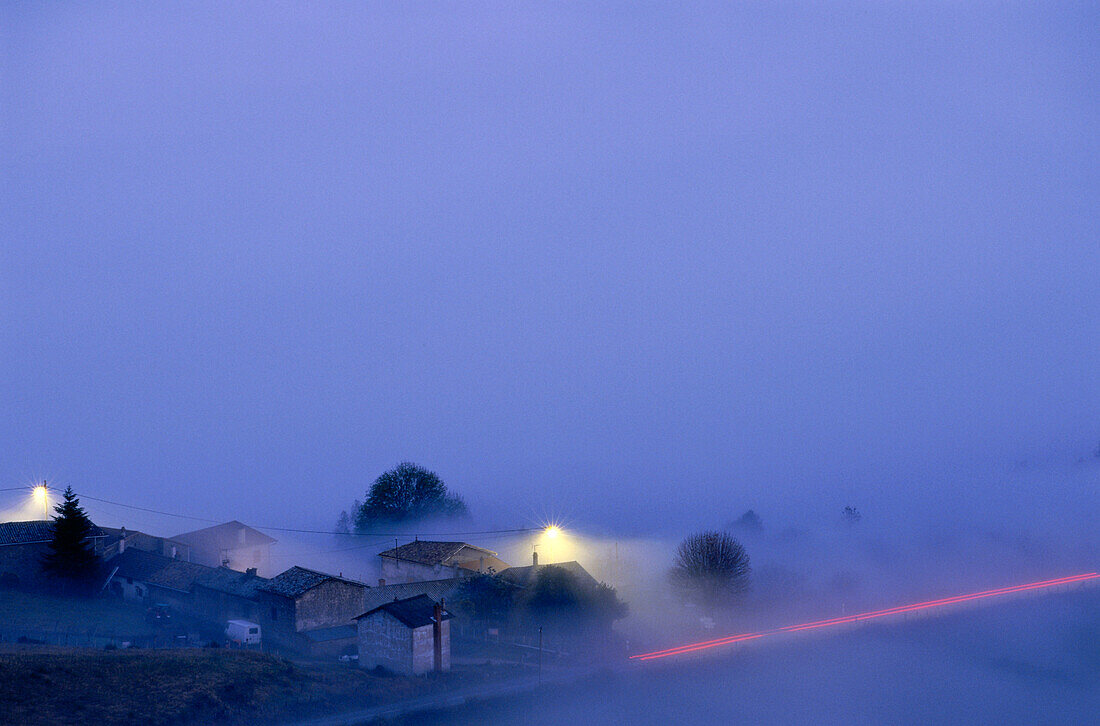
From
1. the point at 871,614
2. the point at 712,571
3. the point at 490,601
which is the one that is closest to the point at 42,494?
the point at 490,601

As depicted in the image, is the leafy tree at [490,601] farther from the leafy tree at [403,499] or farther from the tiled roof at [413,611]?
the leafy tree at [403,499]

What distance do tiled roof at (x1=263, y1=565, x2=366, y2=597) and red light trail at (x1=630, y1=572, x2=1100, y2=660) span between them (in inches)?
783

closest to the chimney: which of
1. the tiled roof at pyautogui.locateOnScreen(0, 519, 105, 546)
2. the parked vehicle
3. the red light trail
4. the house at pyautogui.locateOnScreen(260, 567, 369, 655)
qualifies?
the house at pyautogui.locateOnScreen(260, 567, 369, 655)

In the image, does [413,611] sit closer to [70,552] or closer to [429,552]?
[429,552]

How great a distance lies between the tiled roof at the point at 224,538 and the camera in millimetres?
67312

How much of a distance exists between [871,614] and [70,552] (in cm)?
5977

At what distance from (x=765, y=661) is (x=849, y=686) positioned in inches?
208

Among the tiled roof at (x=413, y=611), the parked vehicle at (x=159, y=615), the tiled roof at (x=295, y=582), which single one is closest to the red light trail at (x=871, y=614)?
the tiled roof at (x=413, y=611)

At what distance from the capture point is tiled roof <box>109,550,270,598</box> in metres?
49.1

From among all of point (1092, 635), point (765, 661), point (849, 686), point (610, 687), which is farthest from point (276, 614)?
point (1092, 635)

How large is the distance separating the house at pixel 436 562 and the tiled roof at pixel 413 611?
16.5 meters

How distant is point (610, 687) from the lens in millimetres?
38000

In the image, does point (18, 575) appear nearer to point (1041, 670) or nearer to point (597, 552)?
point (597, 552)

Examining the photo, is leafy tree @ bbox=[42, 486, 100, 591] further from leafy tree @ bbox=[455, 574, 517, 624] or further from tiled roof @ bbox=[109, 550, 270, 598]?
leafy tree @ bbox=[455, 574, 517, 624]
